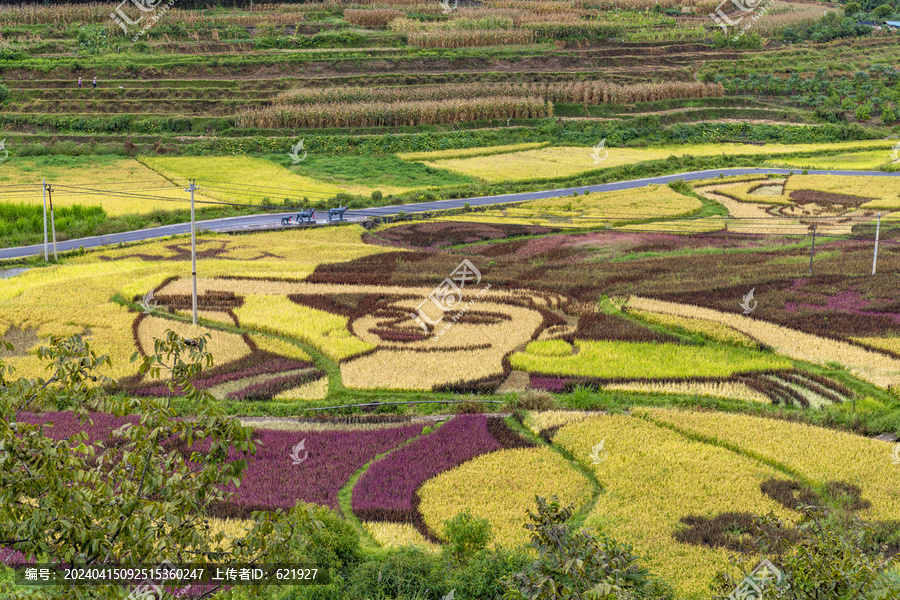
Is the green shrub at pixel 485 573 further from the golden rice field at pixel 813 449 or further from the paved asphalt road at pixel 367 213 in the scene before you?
the paved asphalt road at pixel 367 213

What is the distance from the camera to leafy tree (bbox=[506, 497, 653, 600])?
28.6 feet

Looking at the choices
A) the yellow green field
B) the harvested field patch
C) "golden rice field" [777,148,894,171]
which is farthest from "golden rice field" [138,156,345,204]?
"golden rice field" [777,148,894,171]

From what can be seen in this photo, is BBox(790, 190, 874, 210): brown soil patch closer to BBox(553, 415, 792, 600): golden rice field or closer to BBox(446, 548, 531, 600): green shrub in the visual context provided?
BBox(553, 415, 792, 600): golden rice field

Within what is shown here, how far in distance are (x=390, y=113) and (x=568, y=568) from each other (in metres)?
61.7

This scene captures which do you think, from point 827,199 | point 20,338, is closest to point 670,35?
point 827,199

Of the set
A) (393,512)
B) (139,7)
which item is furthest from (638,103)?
(393,512)

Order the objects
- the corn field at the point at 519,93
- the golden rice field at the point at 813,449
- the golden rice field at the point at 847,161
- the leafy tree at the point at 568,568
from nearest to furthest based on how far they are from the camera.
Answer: the leafy tree at the point at 568,568
the golden rice field at the point at 813,449
the golden rice field at the point at 847,161
the corn field at the point at 519,93

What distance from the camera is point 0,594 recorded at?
501 inches

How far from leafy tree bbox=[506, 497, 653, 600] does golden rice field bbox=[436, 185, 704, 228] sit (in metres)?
38.6

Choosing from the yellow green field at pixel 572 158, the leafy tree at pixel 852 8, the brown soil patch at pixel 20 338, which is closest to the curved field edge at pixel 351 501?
the brown soil patch at pixel 20 338

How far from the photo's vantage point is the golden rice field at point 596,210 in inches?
Result: 1913

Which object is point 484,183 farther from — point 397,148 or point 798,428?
point 798,428

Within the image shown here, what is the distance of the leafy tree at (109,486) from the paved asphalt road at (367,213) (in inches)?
1399

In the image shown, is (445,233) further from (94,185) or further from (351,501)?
(351,501)
